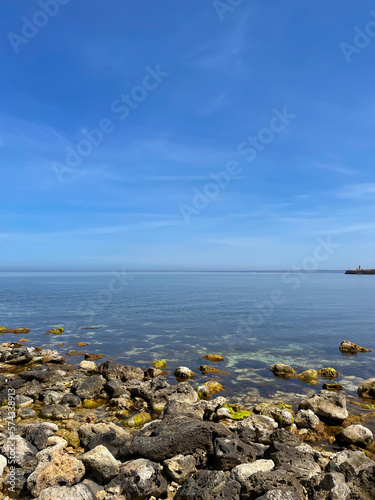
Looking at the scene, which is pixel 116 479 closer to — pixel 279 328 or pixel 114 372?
pixel 114 372

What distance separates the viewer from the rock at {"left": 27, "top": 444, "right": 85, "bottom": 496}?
10.2 metres

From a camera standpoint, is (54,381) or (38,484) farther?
(54,381)

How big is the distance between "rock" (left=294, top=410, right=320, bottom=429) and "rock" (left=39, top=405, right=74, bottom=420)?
452 inches

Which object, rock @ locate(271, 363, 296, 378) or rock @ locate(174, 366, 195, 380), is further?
rock @ locate(271, 363, 296, 378)

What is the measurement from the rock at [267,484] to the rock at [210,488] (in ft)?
1.08

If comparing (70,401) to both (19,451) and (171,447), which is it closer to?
(19,451)

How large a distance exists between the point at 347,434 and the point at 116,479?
10024 mm

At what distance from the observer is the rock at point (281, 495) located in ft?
28.4

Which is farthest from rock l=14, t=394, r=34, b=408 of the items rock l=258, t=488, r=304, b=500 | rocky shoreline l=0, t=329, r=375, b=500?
rock l=258, t=488, r=304, b=500

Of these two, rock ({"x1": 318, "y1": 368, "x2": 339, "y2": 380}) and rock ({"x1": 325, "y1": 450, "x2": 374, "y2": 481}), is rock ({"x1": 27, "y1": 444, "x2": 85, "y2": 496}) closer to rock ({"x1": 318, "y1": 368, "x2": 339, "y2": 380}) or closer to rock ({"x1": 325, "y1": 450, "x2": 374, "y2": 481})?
rock ({"x1": 325, "y1": 450, "x2": 374, "y2": 481})

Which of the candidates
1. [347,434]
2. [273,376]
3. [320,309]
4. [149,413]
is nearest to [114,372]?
[149,413]

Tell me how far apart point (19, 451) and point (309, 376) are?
18821 mm

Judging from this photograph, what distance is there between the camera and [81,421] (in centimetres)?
1666

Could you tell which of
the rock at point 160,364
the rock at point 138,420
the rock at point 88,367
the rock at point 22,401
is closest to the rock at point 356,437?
the rock at point 138,420
